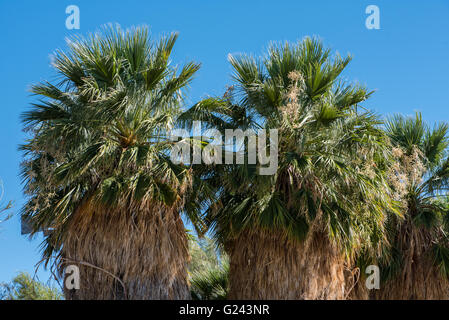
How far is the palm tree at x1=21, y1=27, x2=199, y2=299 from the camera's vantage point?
39.4 ft

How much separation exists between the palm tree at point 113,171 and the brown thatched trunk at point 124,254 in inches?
0.8

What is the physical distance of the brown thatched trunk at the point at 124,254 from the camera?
12055mm

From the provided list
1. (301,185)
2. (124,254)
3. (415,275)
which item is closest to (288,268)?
(301,185)

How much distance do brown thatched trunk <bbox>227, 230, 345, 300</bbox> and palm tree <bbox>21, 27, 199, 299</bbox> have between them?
55.1 inches

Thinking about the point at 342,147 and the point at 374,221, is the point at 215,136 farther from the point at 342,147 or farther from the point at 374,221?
the point at 374,221

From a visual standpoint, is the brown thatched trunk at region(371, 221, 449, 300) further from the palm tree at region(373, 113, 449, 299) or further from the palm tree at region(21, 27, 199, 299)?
the palm tree at region(21, 27, 199, 299)

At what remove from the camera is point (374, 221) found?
1335 centimetres

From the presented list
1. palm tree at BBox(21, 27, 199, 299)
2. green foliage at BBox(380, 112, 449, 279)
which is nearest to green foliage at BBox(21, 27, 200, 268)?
palm tree at BBox(21, 27, 199, 299)

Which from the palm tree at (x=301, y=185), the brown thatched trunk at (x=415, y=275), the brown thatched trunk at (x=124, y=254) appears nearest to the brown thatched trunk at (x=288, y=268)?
the palm tree at (x=301, y=185)

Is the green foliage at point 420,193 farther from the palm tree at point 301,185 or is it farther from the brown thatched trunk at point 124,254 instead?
the brown thatched trunk at point 124,254

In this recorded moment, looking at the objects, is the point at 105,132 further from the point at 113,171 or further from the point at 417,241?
the point at 417,241
